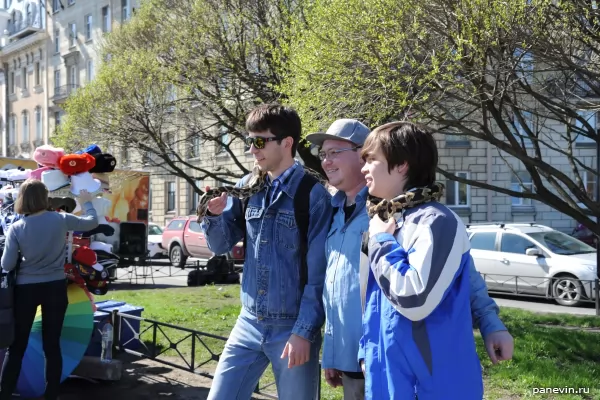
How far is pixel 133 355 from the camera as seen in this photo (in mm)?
7098

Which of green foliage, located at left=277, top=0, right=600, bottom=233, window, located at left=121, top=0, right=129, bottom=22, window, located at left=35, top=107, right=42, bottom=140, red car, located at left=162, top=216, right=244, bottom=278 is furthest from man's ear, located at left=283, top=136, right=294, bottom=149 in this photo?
window, located at left=35, top=107, right=42, bottom=140

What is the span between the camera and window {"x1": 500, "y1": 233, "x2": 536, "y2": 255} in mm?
13930

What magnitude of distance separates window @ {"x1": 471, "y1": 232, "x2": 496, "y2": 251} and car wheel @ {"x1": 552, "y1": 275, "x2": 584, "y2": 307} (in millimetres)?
1835

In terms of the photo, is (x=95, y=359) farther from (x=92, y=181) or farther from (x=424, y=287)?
(x=424, y=287)

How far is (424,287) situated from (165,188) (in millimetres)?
37053

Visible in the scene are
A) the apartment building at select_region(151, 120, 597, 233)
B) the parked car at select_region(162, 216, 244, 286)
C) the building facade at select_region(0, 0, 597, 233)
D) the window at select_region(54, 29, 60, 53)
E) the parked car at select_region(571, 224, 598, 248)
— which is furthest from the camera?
the window at select_region(54, 29, 60, 53)

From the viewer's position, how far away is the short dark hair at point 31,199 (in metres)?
4.77

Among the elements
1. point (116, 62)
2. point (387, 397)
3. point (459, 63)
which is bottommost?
point (387, 397)

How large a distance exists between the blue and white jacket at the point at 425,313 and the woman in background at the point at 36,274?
10.6 ft

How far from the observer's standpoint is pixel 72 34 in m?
45.4

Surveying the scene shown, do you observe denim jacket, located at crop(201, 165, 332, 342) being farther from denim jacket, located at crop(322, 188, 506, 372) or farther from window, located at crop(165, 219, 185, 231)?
window, located at crop(165, 219, 185, 231)

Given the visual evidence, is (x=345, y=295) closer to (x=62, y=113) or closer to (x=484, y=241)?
(x=484, y=241)

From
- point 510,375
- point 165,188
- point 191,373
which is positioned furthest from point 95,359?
point 165,188

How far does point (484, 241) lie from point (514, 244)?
74 cm
